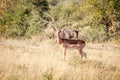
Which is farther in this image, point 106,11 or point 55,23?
point 55,23

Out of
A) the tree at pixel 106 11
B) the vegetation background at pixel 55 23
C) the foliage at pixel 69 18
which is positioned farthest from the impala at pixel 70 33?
the tree at pixel 106 11

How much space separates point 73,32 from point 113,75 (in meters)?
14.1

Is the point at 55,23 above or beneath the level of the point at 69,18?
beneath

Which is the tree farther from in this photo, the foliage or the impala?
the impala

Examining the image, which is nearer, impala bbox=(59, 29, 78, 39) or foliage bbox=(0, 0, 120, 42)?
impala bbox=(59, 29, 78, 39)

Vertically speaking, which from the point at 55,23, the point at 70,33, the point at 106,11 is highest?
the point at 106,11

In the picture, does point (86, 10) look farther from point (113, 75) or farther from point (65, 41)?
point (113, 75)

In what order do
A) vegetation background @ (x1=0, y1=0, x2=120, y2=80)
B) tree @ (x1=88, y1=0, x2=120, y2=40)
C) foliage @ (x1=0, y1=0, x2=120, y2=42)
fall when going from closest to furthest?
vegetation background @ (x1=0, y1=0, x2=120, y2=80) < tree @ (x1=88, y1=0, x2=120, y2=40) < foliage @ (x1=0, y1=0, x2=120, y2=42)

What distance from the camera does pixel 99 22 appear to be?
936 inches

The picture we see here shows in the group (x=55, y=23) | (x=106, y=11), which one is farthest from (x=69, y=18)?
(x=106, y=11)

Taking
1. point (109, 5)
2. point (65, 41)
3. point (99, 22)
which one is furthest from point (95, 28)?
point (65, 41)

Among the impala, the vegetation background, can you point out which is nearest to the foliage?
the vegetation background

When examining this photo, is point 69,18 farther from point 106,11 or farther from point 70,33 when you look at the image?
point 106,11

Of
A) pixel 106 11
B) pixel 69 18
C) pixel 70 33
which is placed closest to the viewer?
pixel 106 11
